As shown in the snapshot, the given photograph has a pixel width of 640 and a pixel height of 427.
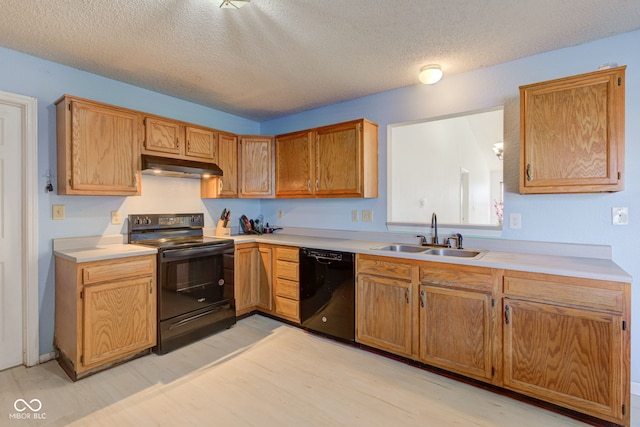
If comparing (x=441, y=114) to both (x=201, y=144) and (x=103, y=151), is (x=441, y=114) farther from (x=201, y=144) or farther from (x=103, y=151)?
(x=103, y=151)

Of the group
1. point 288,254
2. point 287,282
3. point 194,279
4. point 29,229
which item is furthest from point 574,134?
point 29,229

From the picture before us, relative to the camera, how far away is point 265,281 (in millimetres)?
3322

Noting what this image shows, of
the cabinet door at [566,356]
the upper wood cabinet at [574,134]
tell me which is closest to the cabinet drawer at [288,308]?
the cabinet door at [566,356]

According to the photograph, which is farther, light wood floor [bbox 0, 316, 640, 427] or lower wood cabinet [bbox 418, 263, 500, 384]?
lower wood cabinet [bbox 418, 263, 500, 384]

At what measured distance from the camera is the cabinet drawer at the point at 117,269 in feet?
7.18

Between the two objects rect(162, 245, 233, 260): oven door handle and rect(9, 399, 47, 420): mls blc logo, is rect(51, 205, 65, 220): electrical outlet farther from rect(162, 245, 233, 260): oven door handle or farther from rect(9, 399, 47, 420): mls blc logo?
rect(9, 399, 47, 420): mls blc logo

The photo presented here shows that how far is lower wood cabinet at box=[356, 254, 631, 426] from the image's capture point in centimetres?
168

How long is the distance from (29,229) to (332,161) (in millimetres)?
→ 2583

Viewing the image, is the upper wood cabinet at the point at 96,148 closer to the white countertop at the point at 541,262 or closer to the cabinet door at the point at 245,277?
the cabinet door at the point at 245,277

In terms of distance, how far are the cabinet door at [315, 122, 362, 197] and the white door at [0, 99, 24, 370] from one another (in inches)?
97.5

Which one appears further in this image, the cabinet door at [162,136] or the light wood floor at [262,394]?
the cabinet door at [162,136]

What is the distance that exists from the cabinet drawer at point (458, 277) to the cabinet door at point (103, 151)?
8.40 ft

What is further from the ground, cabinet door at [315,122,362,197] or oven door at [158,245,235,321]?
cabinet door at [315,122,362,197]

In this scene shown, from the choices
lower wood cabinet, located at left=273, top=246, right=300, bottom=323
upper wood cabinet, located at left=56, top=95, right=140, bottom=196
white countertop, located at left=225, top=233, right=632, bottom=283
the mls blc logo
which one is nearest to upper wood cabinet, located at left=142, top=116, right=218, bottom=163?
upper wood cabinet, located at left=56, top=95, right=140, bottom=196
